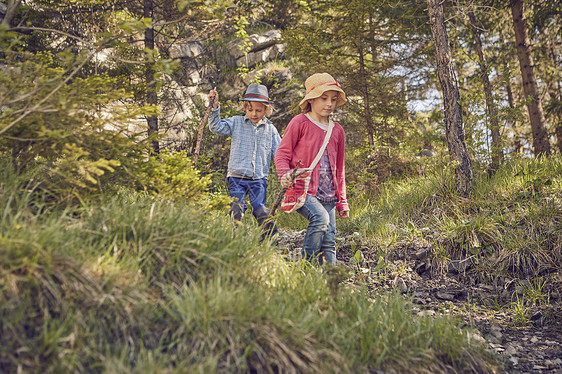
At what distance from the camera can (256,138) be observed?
544 cm

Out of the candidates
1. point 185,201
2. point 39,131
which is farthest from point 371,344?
point 39,131

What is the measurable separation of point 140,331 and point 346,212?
8.89 ft

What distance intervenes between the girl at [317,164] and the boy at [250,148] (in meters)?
1.05

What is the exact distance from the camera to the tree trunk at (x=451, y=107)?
6.73 m

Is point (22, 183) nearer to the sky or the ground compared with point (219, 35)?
nearer to the ground

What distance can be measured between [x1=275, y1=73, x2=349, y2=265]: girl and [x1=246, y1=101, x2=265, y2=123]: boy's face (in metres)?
1.09

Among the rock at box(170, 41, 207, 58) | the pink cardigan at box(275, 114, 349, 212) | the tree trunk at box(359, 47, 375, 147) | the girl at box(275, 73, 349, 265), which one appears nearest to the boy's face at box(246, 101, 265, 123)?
the girl at box(275, 73, 349, 265)

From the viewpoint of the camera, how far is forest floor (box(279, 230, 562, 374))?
11.3ft

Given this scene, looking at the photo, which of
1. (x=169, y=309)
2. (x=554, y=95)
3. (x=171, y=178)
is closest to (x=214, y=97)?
(x=171, y=178)

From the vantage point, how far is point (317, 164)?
4234mm

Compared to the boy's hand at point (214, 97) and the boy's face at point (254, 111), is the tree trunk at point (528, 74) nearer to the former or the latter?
the boy's face at point (254, 111)

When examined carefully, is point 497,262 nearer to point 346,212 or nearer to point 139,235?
point 346,212

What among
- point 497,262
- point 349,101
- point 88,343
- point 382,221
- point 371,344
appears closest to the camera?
point 88,343

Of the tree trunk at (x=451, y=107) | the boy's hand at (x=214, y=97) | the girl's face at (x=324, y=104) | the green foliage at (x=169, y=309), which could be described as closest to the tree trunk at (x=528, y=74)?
the tree trunk at (x=451, y=107)
